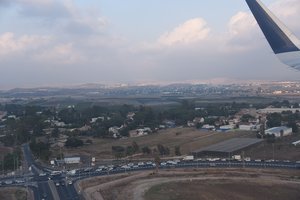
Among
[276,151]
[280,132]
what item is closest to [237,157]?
[276,151]

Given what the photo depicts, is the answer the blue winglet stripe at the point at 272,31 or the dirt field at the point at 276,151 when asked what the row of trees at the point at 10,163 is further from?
the blue winglet stripe at the point at 272,31

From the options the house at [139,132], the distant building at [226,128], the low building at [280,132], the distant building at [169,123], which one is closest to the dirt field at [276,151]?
the low building at [280,132]

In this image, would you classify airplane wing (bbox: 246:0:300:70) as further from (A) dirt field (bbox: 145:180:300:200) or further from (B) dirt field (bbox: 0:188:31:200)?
(B) dirt field (bbox: 0:188:31:200)

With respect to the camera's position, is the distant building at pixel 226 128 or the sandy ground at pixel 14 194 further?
the distant building at pixel 226 128

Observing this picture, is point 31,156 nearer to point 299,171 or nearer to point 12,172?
point 12,172

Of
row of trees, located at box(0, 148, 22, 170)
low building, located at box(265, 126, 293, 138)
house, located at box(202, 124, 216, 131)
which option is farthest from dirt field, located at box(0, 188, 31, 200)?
house, located at box(202, 124, 216, 131)

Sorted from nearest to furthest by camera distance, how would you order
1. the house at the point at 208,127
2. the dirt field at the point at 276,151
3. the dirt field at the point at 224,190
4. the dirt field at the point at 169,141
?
the dirt field at the point at 224,190 → the dirt field at the point at 276,151 → the dirt field at the point at 169,141 → the house at the point at 208,127
